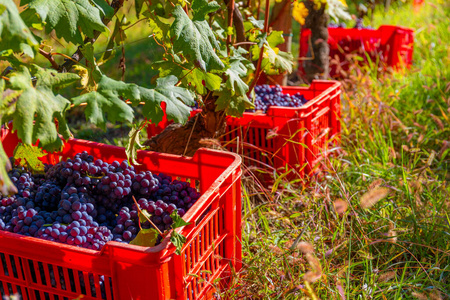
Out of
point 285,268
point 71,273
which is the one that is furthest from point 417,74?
point 71,273

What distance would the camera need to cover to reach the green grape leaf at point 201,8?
1.71 meters

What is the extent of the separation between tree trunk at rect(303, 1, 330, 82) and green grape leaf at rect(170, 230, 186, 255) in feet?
8.50

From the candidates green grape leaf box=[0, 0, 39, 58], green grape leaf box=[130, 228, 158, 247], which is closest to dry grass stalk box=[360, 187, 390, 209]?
green grape leaf box=[130, 228, 158, 247]

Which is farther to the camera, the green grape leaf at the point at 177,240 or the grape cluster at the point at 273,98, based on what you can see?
the grape cluster at the point at 273,98

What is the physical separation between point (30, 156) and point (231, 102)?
0.84 m

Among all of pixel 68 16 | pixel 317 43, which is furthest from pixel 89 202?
pixel 317 43

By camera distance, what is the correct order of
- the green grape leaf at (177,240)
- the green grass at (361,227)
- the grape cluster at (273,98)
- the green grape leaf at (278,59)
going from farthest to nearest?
the grape cluster at (273,98) < the green grape leaf at (278,59) < the green grass at (361,227) < the green grape leaf at (177,240)

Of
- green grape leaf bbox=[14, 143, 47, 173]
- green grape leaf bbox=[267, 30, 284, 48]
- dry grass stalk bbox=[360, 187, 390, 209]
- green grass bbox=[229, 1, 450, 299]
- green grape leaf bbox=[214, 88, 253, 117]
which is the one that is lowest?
green grass bbox=[229, 1, 450, 299]

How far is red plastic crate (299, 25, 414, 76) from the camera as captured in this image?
13.4 feet

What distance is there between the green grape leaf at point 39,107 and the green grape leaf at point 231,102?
0.82m

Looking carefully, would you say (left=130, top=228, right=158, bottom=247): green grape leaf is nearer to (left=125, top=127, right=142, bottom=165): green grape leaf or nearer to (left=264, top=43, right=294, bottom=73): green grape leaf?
(left=125, top=127, right=142, bottom=165): green grape leaf

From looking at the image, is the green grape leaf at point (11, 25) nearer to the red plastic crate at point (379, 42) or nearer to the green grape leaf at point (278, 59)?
the green grape leaf at point (278, 59)

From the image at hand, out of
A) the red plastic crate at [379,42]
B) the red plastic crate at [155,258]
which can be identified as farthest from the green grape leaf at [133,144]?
the red plastic crate at [379,42]

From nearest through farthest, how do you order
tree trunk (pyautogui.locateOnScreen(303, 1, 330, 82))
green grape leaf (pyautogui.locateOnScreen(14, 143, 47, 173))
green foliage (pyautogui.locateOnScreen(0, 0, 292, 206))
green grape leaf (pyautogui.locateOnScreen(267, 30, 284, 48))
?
green foliage (pyautogui.locateOnScreen(0, 0, 292, 206)) → green grape leaf (pyautogui.locateOnScreen(14, 143, 47, 173)) → green grape leaf (pyautogui.locateOnScreen(267, 30, 284, 48)) → tree trunk (pyautogui.locateOnScreen(303, 1, 330, 82))
